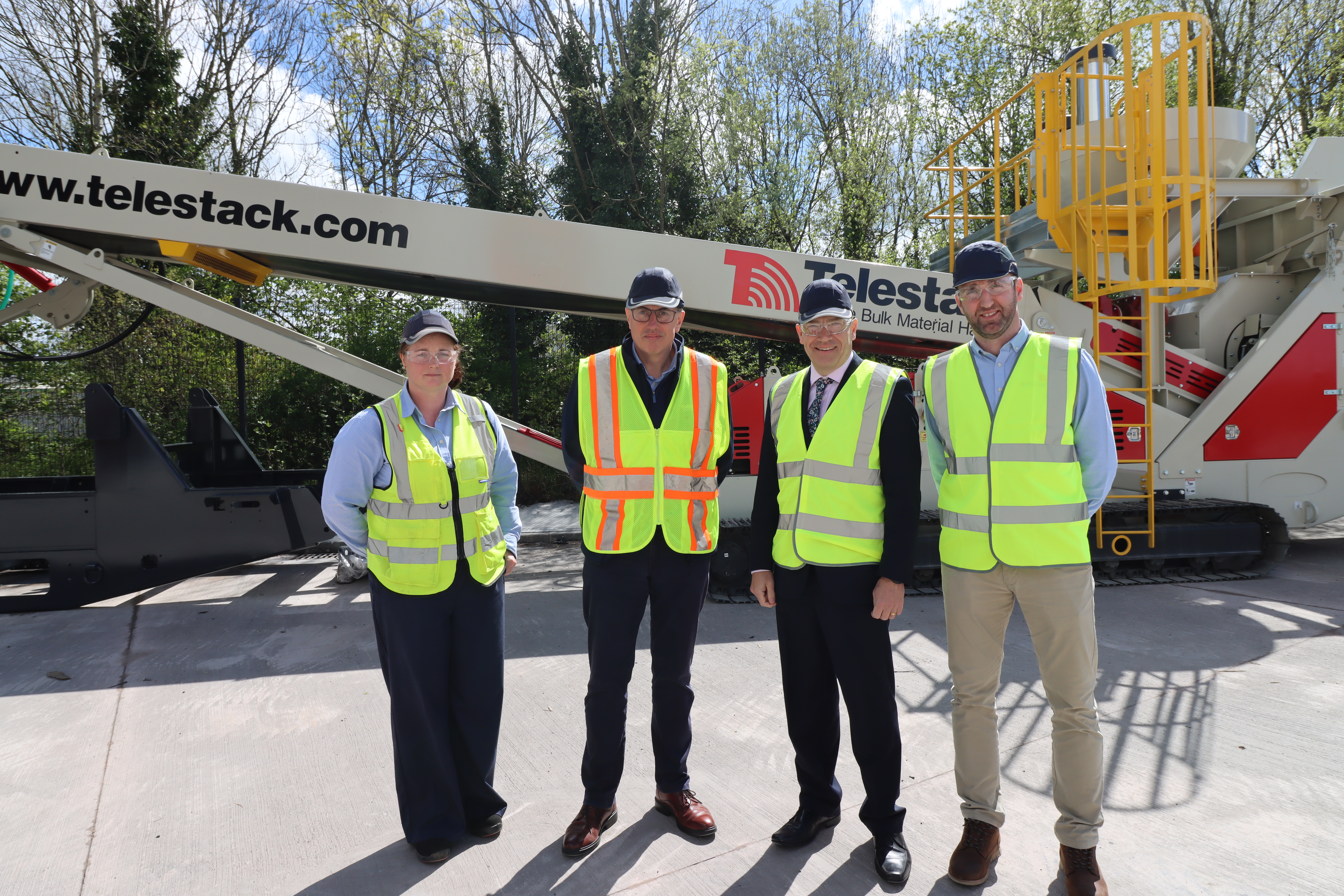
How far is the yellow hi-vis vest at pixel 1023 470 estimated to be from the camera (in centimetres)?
237

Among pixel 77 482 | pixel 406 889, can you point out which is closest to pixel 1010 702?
pixel 406 889

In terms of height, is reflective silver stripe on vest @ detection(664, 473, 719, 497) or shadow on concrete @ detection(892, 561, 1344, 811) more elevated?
reflective silver stripe on vest @ detection(664, 473, 719, 497)

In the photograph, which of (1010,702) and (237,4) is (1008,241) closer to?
(1010,702)

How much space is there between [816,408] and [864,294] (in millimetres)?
3630

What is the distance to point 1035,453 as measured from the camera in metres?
2.40

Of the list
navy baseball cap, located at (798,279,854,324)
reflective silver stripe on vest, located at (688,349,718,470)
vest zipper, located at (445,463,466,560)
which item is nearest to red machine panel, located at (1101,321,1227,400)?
navy baseball cap, located at (798,279,854,324)

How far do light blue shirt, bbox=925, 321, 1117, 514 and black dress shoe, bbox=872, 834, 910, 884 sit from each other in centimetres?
121

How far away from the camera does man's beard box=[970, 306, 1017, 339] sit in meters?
2.50

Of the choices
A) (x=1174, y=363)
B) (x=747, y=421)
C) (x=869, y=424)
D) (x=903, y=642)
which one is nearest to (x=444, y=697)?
(x=869, y=424)

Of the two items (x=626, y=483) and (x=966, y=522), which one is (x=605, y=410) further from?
(x=966, y=522)

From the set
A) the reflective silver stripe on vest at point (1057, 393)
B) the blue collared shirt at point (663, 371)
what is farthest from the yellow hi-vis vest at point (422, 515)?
the reflective silver stripe on vest at point (1057, 393)

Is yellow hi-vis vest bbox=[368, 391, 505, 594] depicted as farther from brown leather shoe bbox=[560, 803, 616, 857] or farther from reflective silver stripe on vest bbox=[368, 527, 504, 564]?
brown leather shoe bbox=[560, 803, 616, 857]

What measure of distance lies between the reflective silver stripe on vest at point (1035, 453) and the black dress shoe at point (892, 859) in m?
1.25

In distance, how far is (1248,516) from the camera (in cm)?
633
